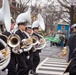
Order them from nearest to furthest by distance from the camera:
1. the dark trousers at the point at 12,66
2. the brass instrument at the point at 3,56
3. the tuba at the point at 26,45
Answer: the brass instrument at the point at 3,56
the dark trousers at the point at 12,66
the tuba at the point at 26,45

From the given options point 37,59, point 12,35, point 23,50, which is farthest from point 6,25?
point 37,59

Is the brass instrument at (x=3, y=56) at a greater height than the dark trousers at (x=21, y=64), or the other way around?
the brass instrument at (x=3, y=56)

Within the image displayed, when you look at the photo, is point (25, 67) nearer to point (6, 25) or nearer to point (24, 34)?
point (24, 34)

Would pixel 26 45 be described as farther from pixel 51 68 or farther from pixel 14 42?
pixel 51 68

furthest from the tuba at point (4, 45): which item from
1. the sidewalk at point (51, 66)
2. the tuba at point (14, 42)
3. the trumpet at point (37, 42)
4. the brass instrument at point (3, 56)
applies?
the sidewalk at point (51, 66)

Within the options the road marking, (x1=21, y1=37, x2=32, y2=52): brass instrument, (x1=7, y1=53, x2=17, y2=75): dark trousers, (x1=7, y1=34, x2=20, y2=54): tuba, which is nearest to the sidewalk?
the road marking

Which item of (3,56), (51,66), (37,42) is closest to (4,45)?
(3,56)

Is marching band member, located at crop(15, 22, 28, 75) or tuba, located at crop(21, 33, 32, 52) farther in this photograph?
tuba, located at crop(21, 33, 32, 52)

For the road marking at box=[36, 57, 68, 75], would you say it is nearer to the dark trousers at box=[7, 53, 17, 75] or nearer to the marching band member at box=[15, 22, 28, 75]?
the marching band member at box=[15, 22, 28, 75]

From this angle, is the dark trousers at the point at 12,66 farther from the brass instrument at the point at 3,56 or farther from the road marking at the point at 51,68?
the road marking at the point at 51,68

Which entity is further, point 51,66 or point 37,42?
point 51,66

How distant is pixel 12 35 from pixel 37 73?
308cm

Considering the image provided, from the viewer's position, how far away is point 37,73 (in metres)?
9.55

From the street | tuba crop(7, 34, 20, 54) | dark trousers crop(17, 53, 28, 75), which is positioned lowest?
the street
